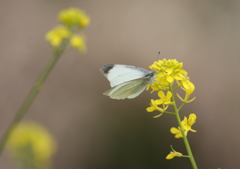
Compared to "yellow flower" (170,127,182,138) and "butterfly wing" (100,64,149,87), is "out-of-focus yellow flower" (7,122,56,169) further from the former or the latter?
"butterfly wing" (100,64,149,87)

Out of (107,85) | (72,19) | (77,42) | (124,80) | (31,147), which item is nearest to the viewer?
(31,147)

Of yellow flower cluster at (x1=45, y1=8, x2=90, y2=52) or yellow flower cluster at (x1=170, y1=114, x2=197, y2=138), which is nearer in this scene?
yellow flower cluster at (x1=45, y1=8, x2=90, y2=52)

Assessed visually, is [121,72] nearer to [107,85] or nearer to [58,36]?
[58,36]

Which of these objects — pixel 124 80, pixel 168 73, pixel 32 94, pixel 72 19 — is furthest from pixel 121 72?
pixel 32 94

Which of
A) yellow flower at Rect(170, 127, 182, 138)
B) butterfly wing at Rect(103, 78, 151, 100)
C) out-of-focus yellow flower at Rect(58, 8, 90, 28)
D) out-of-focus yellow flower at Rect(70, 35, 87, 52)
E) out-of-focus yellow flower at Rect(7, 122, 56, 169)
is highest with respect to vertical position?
out-of-focus yellow flower at Rect(58, 8, 90, 28)

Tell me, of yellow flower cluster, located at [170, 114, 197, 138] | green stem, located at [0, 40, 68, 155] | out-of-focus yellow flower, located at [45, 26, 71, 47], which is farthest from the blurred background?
green stem, located at [0, 40, 68, 155]

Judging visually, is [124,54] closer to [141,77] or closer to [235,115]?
[235,115]
